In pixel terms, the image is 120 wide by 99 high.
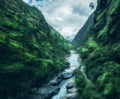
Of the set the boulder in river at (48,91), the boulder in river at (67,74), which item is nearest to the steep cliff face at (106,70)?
the boulder in river at (48,91)

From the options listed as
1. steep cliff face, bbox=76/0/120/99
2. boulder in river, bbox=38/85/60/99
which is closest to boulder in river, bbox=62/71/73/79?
steep cliff face, bbox=76/0/120/99

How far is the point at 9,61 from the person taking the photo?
79.9 meters

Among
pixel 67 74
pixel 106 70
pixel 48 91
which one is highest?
pixel 67 74

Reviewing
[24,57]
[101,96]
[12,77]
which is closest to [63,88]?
[24,57]

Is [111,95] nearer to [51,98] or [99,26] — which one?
[51,98]

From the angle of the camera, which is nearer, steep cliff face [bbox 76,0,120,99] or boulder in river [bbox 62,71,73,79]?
steep cliff face [bbox 76,0,120,99]

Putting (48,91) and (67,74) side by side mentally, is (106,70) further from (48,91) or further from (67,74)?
(67,74)

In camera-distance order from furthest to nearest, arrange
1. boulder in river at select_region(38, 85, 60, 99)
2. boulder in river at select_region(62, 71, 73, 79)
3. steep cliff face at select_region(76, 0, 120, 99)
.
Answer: boulder in river at select_region(62, 71, 73, 79)
boulder in river at select_region(38, 85, 60, 99)
steep cliff face at select_region(76, 0, 120, 99)

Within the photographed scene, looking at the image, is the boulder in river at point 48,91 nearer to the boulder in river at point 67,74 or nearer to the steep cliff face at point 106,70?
the steep cliff face at point 106,70

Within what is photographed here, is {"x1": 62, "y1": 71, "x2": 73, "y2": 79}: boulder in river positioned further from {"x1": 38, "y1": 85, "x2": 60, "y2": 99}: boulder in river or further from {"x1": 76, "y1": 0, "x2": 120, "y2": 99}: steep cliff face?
{"x1": 38, "y1": 85, "x2": 60, "y2": 99}: boulder in river

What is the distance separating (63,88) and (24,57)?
17.1 meters

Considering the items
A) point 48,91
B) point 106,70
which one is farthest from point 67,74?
point 106,70

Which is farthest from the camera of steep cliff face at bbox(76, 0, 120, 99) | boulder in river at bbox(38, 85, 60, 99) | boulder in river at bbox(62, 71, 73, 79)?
boulder in river at bbox(62, 71, 73, 79)

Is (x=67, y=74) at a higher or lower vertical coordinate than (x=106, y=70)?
higher
